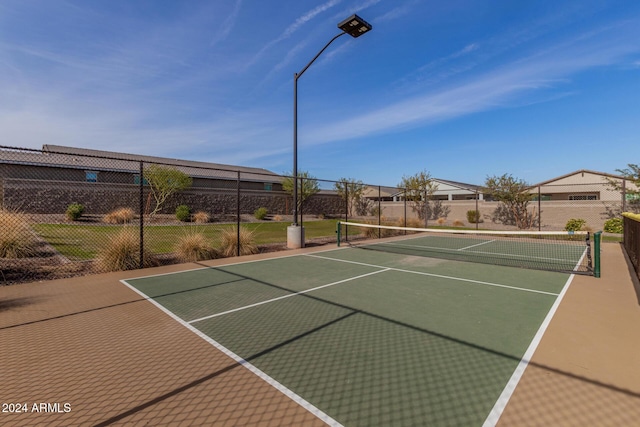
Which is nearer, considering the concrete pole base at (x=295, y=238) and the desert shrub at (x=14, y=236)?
the desert shrub at (x=14, y=236)

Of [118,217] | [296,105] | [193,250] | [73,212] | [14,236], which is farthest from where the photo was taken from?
[118,217]

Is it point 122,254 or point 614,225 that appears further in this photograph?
point 614,225

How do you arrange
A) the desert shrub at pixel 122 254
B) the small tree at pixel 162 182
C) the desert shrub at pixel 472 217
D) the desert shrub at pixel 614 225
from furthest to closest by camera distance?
the desert shrub at pixel 472 217 < the small tree at pixel 162 182 < the desert shrub at pixel 614 225 < the desert shrub at pixel 122 254

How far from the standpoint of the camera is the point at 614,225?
1814 centimetres

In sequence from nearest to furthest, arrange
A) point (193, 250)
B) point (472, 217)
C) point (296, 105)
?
point (193, 250)
point (296, 105)
point (472, 217)

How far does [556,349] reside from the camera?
3.53 meters

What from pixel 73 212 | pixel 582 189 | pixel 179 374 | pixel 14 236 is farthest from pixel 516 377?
pixel 582 189

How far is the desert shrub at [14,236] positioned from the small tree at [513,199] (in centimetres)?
2772

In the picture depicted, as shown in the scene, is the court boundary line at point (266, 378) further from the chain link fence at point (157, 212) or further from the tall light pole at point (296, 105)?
the tall light pole at point (296, 105)

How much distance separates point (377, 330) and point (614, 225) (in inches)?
871

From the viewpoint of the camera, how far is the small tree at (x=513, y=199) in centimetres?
2302

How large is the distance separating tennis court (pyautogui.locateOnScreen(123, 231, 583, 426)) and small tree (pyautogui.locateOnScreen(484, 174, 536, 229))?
18306 mm

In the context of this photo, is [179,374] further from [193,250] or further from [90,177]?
[90,177]

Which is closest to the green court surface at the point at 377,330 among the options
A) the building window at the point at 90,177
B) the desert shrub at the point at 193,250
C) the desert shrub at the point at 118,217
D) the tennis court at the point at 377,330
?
the tennis court at the point at 377,330
